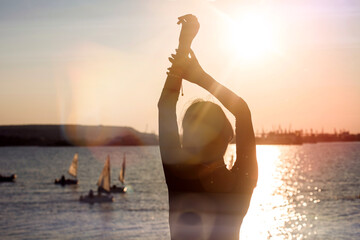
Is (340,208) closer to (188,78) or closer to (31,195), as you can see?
(31,195)

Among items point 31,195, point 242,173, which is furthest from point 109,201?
point 242,173

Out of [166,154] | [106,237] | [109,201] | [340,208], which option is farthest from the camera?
[109,201]

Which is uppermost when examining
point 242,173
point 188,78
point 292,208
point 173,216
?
point 188,78

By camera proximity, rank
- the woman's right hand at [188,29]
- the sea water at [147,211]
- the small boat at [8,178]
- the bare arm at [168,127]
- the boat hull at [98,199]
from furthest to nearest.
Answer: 1. the small boat at [8,178]
2. the boat hull at [98,199]
3. the sea water at [147,211]
4. the woman's right hand at [188,29]
5. the bare arm at [168,127]

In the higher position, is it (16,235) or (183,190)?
(183,190)

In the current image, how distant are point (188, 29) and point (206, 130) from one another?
0.37 meters

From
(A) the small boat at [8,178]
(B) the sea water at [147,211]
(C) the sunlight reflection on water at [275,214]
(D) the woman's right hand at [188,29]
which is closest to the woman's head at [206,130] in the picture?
(D) the woman's right hand at [188,29]

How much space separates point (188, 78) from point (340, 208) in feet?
243

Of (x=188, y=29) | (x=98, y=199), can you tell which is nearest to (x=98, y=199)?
(x=98, y=199)

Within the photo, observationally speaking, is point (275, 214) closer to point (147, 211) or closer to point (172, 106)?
point (147, 211)

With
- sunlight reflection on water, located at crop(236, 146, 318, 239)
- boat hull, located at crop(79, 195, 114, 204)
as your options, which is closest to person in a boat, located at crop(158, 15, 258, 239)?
sunlight reflection on water, located at crop(236, 146, 318, 239)

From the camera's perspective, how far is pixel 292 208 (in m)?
74.6

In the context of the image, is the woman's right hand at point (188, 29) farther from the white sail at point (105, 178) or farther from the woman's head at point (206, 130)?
the white sail at point (105, 178)

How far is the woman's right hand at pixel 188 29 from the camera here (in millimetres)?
1940
